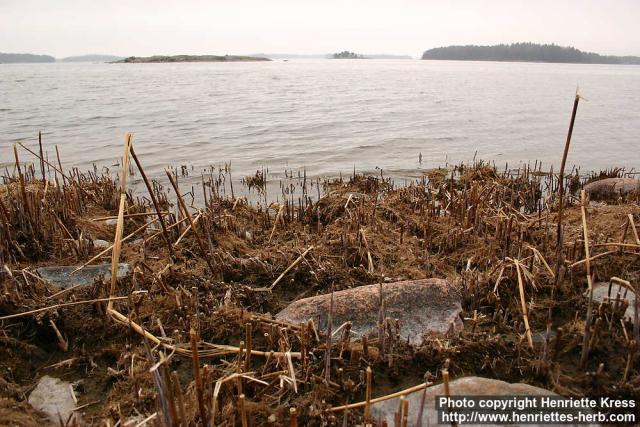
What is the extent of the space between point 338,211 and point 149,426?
15.0ft

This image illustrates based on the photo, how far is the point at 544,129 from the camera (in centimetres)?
1612

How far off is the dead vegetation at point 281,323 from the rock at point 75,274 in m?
0.20

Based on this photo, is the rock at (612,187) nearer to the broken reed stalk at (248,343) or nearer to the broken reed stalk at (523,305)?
the broken reed stalk at (523,305)

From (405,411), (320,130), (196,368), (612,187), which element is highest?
(320,130)

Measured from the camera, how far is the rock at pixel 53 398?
2.63 metres

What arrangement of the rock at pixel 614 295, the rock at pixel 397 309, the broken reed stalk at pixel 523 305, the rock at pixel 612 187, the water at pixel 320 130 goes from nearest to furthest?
the broken reed stalk at pixel 523 305 < the rock at pixel 614 295 < the rock at pixel 397 309 < the rock at pixel 612 187 < the water at pixel 320 130

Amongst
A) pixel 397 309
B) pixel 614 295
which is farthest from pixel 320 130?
pixel 614 295

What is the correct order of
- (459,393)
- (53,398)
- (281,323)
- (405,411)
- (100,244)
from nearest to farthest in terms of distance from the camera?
(405,411) → (459,393) → (53,398) → (281,323) → (100,244)

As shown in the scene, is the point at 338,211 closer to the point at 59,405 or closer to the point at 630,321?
the point at 630,321

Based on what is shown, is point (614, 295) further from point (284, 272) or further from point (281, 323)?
→ point (284, 272)

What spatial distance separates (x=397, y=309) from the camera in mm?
3434

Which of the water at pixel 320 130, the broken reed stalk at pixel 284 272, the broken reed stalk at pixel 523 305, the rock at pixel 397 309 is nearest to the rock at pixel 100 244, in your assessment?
the broken reed stalk at pixel 284 272

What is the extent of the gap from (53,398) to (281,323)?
5.22 ft

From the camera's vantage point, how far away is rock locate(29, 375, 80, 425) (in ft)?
8.63
